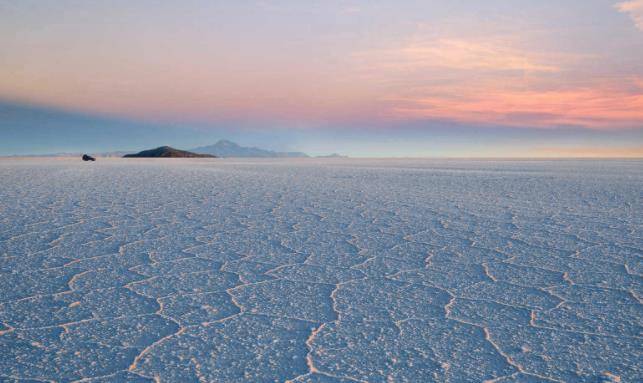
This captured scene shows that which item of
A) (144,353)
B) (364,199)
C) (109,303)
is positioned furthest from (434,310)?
(364,199)

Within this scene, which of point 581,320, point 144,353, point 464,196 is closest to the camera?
point 144,353

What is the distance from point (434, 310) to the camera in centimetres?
216

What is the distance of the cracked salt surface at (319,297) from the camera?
164cm

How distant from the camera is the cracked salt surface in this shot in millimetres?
1638

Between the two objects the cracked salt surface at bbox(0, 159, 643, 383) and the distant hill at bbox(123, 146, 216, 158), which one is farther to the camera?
the distant hill at bbox(123, 146, 216, 158)

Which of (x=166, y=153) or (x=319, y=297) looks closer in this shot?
(x=319, y=297)

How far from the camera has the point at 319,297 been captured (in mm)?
2316

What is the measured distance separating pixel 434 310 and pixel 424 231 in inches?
73.6

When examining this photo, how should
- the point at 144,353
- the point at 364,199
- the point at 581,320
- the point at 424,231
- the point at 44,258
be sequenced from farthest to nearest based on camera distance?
the point at 364,199 < the point at 424,231 < the point at 44,258 < the point at 581,320 < the point at 144,353

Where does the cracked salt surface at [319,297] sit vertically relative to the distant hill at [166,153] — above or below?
below

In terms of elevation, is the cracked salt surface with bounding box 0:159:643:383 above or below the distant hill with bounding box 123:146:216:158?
below

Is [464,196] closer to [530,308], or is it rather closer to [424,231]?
[424,231]

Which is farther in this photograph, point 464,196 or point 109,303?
point 464,196

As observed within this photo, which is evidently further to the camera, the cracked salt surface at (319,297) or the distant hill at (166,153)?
the distant hill at (166,153)
